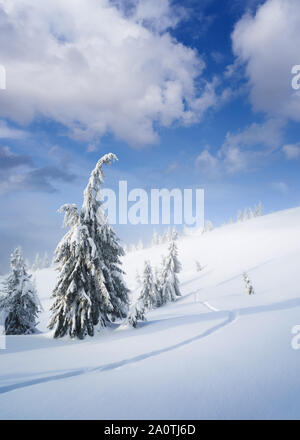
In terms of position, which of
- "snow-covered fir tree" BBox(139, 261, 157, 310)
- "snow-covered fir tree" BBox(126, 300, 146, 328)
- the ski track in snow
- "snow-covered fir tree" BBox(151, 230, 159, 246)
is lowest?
"snow-covered fir tree" BBox(139, 261, 157, 310)

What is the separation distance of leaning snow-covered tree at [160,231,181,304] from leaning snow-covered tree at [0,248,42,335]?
28.8 meters

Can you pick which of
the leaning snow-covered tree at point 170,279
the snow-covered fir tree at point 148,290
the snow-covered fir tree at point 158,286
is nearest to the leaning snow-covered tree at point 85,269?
the snow-covered fir tree at point 148,290

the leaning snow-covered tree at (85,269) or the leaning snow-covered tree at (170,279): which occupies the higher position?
the leaning snow-covered tree at (85,269)

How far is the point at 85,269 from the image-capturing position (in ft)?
41.0

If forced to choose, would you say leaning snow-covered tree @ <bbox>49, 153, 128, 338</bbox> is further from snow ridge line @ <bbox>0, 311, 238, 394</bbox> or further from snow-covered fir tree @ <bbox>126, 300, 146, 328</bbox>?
snow ridge line @ <bbox>0, 311, 238, 394</bbox>

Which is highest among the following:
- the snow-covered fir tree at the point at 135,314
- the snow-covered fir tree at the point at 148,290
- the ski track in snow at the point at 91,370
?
the ski track in snow at the point at 91,370

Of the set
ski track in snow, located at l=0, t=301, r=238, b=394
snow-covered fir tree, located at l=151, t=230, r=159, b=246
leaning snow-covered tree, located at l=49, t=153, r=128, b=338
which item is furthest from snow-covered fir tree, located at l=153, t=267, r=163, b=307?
snow-covered fir tree, located at l=151, t=230, r=159, b=246

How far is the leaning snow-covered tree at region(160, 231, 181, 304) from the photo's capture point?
142 ft

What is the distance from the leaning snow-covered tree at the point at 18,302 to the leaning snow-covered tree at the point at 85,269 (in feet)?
26.8

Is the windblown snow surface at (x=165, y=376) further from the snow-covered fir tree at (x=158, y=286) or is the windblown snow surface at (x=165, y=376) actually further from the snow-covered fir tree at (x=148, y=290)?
the snow-covered fir tree at (x=158, y=286)

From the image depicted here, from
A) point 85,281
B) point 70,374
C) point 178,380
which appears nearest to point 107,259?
point 85,281

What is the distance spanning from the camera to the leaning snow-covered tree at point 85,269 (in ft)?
38.0

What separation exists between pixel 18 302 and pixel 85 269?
10.9 meters
